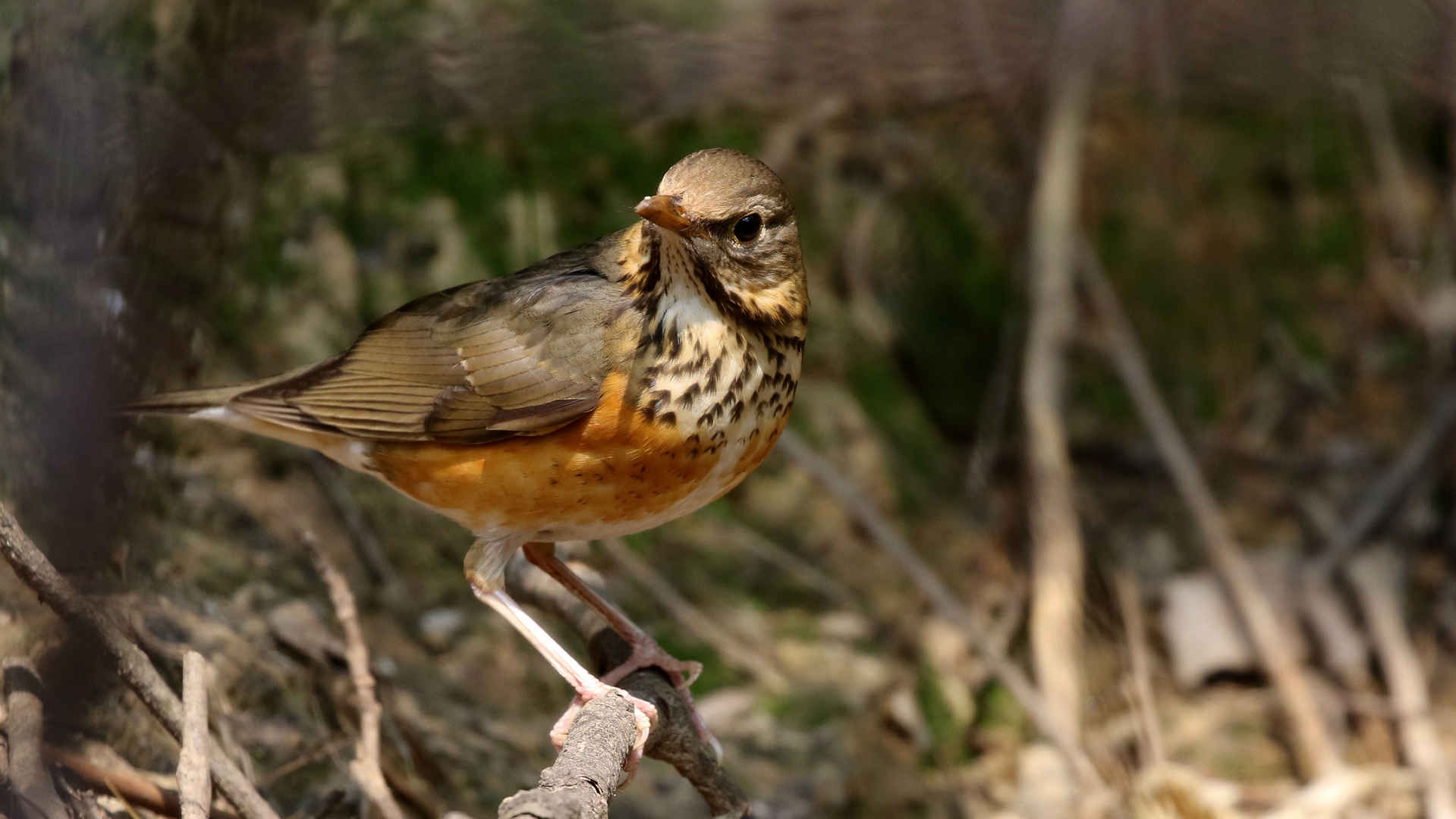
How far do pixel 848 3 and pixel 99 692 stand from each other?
586cm

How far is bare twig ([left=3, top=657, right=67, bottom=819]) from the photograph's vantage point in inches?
120

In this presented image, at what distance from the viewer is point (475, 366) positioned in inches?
160

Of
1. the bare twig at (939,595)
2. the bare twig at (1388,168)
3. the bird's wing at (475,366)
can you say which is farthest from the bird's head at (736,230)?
the bare twig at (1388,168)

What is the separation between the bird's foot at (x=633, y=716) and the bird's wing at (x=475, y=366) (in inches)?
28.3

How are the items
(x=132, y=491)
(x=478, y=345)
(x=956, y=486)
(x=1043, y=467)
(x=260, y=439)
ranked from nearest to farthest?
1. (x=132, y=491)
2. (x=478, y=345)
3. (x=260, y=439)
4. (x=1043, y=467)
5. (x=956, y=486)

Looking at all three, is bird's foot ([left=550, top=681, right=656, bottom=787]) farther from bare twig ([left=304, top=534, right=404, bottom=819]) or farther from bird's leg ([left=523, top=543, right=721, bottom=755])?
bare twig ([left=304, top=534, right=404, bottom=819])

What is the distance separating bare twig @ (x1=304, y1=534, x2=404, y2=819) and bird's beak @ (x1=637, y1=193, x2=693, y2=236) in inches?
53.1

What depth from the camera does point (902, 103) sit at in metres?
8.05

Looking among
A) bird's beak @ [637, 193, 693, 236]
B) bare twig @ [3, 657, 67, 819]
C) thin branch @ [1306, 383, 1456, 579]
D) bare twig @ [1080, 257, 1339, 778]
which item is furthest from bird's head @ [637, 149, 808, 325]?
thin branch @ [1306, 383, 1456, 579]

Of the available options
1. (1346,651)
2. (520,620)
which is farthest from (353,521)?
(1346,651)

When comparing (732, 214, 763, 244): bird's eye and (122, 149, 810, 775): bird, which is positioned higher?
(732, 214, 763, 244): bird's eye

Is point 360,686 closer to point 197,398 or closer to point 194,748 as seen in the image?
point 194,748

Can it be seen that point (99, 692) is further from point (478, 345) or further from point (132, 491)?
point (478, 345)

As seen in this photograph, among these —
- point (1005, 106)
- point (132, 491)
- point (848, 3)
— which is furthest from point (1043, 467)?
point (132, 491)
